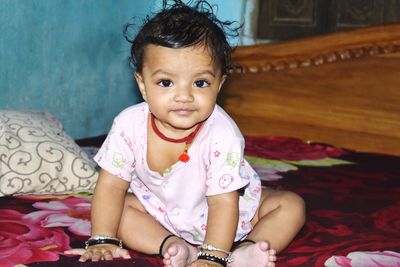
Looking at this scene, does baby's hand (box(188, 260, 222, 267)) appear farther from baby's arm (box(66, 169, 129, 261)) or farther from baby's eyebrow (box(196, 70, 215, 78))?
baby's eyebrow (box(196, 70, 215, 78))

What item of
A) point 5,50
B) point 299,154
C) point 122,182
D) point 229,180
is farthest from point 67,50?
point 229,180

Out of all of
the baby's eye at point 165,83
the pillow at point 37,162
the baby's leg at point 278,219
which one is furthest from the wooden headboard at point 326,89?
the baby's eye at point 165,83

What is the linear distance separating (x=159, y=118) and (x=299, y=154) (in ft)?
3.83

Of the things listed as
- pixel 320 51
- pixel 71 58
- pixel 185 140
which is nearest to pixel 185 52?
pixel 185 140

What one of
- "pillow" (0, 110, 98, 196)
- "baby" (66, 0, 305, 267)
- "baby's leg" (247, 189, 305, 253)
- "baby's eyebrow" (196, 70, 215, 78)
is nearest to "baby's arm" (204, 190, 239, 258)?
"baby" (66, 0, 305, 267)

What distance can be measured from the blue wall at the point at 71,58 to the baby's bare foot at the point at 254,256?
3.72ft

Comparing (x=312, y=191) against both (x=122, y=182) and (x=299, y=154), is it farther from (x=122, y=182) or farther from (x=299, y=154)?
(x=122, y=182)

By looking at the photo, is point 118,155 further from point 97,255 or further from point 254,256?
point 254,256

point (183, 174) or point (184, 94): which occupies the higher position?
point (184, 94)

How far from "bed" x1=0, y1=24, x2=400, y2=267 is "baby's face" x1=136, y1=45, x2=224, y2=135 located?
0.26m

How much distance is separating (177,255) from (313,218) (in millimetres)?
506

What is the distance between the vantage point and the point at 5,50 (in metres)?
2.13

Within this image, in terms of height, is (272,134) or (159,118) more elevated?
(159,118)

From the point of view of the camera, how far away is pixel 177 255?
1.21 metres
